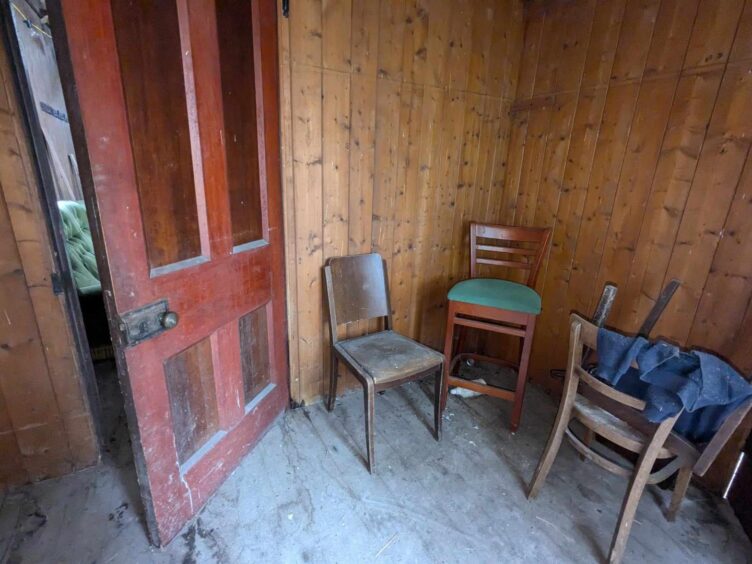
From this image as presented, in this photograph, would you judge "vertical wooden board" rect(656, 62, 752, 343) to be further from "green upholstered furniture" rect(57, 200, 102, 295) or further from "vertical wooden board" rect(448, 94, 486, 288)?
"green upholstered furniture" rect(57, 200, 102, 295)

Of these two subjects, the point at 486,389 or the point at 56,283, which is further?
the point at 486,389

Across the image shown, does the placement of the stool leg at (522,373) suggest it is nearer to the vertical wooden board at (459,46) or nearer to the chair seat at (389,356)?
the chair seat at (389,356)

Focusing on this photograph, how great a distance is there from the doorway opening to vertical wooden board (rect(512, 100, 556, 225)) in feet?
7.25

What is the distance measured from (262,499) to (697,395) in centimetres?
157

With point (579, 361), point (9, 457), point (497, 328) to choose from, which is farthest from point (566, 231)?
point (9, 457)

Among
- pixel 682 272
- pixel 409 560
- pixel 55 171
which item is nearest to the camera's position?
pixel 409 560

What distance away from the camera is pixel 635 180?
69.0 inches

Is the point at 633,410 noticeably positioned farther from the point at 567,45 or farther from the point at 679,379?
the point at 567,45

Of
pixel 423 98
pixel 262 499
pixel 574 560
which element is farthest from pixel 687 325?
pixel 262 499

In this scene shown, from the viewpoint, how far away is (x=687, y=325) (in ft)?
5.26

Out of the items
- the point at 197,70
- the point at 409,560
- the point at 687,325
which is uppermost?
the point at 197,70

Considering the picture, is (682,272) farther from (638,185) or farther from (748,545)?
(748,545)

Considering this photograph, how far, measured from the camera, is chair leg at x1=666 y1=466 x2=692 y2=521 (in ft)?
4.56

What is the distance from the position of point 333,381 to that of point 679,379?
1464 mm
